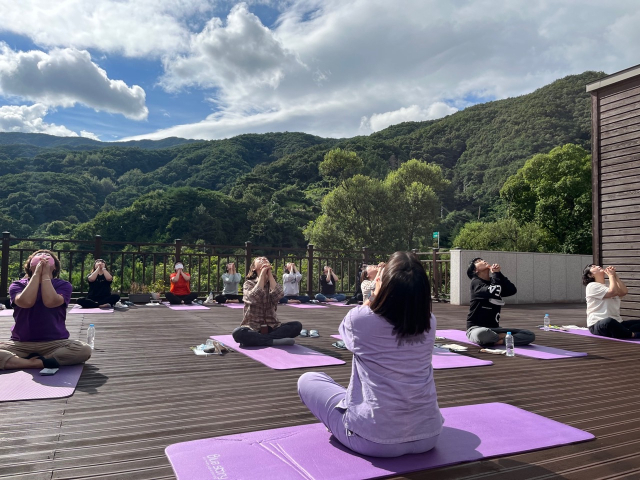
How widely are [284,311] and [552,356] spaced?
16.6 feet

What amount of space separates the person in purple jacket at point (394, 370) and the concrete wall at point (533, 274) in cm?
906

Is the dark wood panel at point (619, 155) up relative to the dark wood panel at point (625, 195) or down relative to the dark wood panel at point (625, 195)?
up

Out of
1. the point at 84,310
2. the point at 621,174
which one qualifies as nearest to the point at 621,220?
the point at 621,174

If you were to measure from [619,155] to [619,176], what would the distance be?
1.19ft

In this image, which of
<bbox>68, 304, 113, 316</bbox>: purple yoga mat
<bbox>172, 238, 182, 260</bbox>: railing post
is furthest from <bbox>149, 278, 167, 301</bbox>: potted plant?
<bbox>68, 304, 113, 316</bbox>: purple yoga mat

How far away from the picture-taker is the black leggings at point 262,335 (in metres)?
4.76

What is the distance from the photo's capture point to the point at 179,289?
9562mm

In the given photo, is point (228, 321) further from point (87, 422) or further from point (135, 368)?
point (87, 422)

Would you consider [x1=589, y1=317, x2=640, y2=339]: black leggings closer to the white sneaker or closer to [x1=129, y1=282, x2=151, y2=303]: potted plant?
the white sneaker

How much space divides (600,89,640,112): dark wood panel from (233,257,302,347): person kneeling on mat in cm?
689

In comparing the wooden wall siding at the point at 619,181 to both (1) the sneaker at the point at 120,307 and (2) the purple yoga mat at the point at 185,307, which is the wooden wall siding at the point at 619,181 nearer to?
(2) the purple yoga mat at the point at 185,307

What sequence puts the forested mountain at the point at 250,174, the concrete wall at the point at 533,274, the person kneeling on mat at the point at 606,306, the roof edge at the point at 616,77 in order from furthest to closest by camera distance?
1. the forested mountain at the point at 250,174
2. the concrete wall at the point at 533,274
3. the roof edge at the point at 616,77
4. the person kneeling on mat at the point at 606,306

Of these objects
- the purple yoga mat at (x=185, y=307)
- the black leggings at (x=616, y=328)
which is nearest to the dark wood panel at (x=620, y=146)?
the black leggings at (x=616, y=328)

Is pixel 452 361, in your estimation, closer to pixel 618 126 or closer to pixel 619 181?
pixel 619 181
